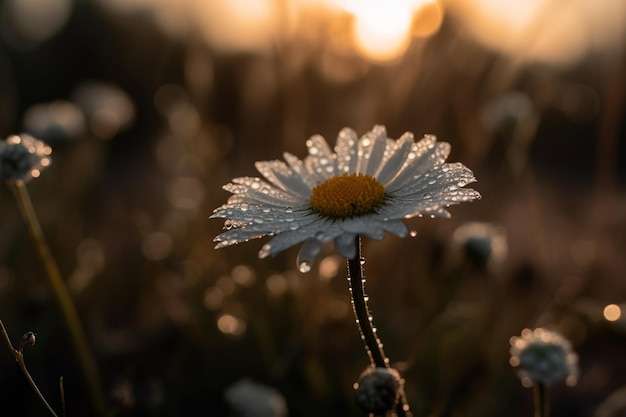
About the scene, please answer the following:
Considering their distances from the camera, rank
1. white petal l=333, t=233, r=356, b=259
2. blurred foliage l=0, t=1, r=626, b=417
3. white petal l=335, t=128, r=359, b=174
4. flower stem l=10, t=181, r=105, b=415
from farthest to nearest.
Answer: blurred foliage l=0, t=1, r=626, b=417 < flower stem l=10, t=181, r=105, b=415 < white petal l=335, t=128, r=359, b=174 < white petal l=333, t=233, r=356, b=259

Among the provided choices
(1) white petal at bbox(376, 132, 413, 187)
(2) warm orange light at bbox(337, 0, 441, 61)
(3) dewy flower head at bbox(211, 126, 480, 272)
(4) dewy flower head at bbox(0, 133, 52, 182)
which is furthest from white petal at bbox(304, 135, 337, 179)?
(2) warm orange light at bbox(337, 0, 441, 61)

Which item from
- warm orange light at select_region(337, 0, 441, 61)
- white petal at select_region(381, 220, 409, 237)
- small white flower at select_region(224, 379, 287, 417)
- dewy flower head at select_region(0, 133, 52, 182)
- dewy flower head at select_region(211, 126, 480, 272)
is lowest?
small white flower at select_region(224, 379, 287, 417)

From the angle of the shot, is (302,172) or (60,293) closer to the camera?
(302,172)

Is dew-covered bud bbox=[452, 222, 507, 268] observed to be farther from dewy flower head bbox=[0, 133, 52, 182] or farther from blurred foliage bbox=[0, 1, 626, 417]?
dewy flower head bbox=[0, 133, 52, 182]

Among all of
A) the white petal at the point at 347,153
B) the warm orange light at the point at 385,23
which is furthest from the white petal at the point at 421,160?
the warm orange light at the point at 385,23

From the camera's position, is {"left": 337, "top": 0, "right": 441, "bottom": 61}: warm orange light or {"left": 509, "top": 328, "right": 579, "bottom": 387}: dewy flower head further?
{"left": 337, "top": 0, "right": 441, "bottom": 61}: warm orange light

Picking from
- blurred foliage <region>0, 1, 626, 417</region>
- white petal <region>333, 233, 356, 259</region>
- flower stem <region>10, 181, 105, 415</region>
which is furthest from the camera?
blurred foliage <region>0, 1, 626, 417</region>

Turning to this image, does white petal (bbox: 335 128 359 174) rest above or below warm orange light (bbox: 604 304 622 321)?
above

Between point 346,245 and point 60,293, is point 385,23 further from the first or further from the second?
point 346,245

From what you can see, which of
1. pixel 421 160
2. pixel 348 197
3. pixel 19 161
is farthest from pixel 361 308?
pixel 19 161
